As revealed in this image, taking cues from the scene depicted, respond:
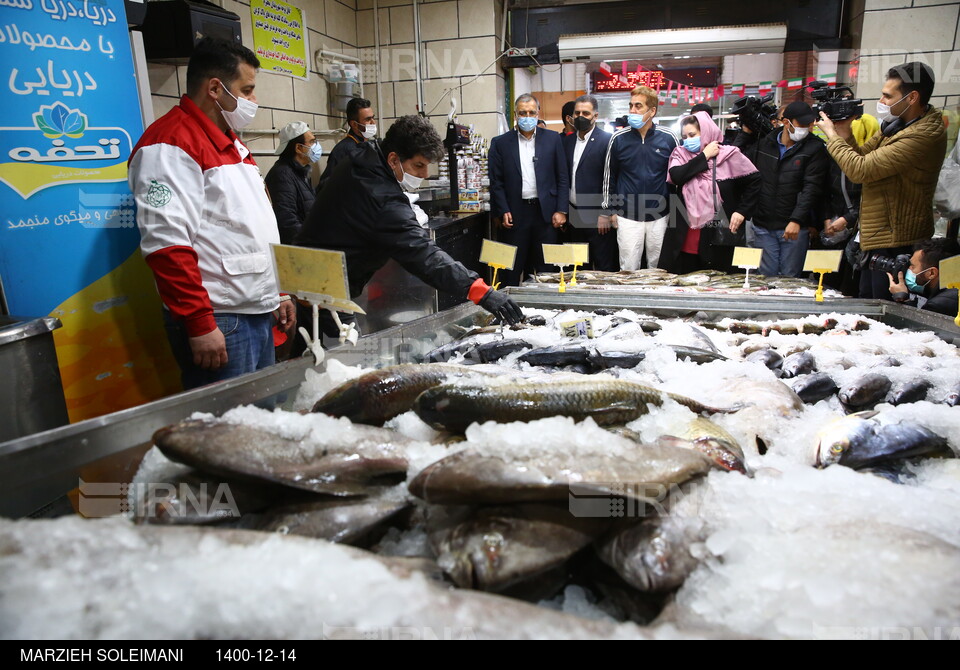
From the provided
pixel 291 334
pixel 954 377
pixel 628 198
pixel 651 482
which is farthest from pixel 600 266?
pixel 651 482

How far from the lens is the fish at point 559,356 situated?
8.31 feet

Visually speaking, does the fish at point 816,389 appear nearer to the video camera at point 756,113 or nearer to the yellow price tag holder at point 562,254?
the yellow price tag holder at point 562,254

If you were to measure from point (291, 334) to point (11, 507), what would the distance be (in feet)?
9.56

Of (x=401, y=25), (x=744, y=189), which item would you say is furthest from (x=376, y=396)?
(x=401, y=25)

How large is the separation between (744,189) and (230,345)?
19.5ft

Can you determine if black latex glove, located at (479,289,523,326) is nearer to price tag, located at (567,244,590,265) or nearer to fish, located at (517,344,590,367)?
fish, located at (517,344,590,367)

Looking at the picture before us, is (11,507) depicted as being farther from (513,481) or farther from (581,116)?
(581,116)

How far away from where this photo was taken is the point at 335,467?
4.09 ft

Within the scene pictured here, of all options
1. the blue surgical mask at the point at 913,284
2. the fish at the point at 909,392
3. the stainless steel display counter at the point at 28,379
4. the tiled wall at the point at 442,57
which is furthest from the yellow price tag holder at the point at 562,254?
the tiled wall at the point at 442,57

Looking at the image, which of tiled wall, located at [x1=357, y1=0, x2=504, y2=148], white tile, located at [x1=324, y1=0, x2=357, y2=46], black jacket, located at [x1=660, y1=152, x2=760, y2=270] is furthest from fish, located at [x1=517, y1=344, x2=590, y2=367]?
white tile, located at [x1=324, y1=0, x2=357, y2=46]

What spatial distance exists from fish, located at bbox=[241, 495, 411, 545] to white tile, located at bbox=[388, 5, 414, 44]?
9219mm

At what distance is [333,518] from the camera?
1.17 metres

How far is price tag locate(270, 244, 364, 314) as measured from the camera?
1981 mm

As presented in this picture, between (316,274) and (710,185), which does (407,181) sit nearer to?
(316,274)
